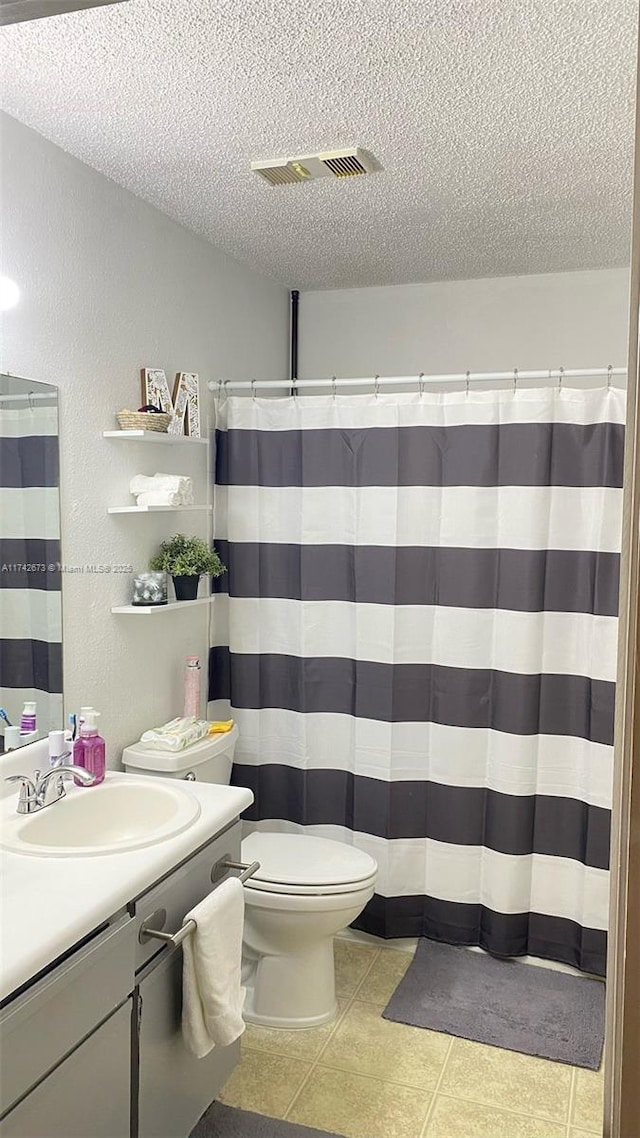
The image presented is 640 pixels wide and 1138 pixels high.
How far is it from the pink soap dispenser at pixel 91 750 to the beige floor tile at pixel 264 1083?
0.90m

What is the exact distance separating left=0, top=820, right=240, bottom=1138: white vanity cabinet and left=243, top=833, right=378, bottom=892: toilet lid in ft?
1.22

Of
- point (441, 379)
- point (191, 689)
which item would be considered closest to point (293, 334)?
point (441, 379)

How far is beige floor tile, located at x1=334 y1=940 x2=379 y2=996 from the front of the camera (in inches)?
108

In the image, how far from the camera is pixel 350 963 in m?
2.89

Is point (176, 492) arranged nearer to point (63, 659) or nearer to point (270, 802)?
point (63, 659)

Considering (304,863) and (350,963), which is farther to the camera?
(350,963)

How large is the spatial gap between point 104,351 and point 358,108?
93 cm

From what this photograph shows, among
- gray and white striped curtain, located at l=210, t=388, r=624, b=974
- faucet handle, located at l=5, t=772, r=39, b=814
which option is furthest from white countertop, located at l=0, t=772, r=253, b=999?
gray and white striped curtain, located at l=210, t=388, r=624, b=974

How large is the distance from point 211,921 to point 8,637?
82cm

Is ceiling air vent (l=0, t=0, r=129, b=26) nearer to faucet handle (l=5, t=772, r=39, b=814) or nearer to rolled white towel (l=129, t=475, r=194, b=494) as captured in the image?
faucet handle (l=5, t=772, r=39, b=814)

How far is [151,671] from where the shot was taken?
8.89 feet

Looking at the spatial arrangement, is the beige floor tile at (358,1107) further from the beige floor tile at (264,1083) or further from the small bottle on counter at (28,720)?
the small bottle on counter at (28,720)

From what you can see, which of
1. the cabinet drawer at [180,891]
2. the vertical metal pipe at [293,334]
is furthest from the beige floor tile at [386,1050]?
the vertical metal pipe at [293,334]

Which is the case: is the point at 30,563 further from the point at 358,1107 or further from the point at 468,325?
the point at 468,325
